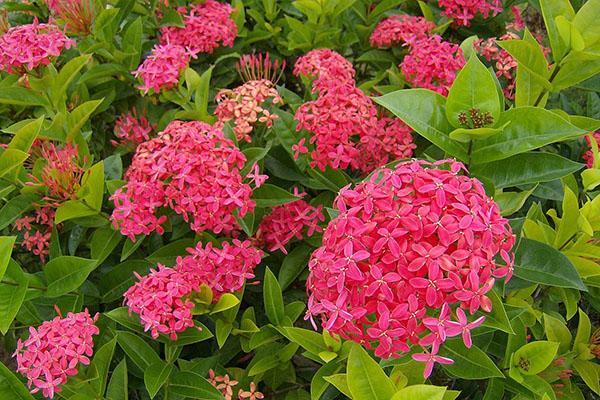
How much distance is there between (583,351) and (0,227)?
1746 millimetres

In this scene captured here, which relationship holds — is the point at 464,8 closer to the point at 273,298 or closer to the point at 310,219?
the point at 310,219

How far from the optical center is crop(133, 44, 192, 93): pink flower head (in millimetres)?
1977

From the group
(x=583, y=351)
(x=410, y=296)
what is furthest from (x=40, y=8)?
(x=583, y=351)

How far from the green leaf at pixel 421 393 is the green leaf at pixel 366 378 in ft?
0.16

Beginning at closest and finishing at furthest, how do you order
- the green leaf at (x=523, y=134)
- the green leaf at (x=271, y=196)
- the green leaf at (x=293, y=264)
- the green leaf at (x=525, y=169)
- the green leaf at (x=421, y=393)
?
the green leaf at (x=421, y=393) < the green leaf at (x=523, y=134) < the green leaf at (x=525, y=169) < the green leaf at (x=271, y=196) < the green leaf at (x=293, y=264)

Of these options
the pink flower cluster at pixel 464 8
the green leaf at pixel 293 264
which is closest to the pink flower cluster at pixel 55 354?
the green leaf at pixel 293 264

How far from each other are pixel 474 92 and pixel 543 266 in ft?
1.45

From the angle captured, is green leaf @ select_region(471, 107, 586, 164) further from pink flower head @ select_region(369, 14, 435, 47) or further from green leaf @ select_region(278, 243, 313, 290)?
pink flower head @ select_region(369, 14, 435, 47)

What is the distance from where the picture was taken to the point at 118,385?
167 cm

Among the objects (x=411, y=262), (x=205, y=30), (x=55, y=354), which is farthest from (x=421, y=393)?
(x=205, y=30)

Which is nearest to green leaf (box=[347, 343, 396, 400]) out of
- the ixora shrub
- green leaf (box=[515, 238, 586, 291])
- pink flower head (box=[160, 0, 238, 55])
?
the ixora shrub

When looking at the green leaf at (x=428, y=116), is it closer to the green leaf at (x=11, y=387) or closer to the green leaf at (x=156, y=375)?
the green leaf at (x=156, y=375)

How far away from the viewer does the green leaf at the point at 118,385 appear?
1.67m

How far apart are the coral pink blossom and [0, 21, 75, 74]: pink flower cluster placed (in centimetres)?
118
